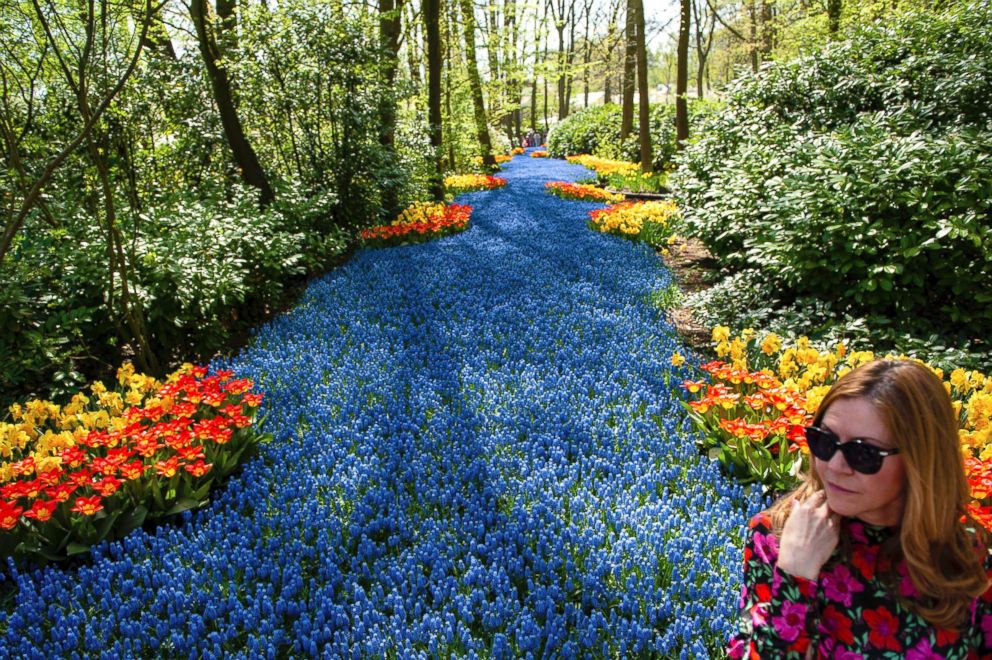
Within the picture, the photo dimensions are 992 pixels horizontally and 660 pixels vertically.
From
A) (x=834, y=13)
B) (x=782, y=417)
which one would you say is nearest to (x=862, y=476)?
(x=782, y=417)

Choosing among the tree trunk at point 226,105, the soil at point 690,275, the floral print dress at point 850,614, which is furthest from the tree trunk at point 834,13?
the floral print dress at point 850,614

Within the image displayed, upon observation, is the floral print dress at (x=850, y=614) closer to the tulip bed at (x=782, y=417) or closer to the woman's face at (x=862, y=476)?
the woman's face at (x=862, y=476)

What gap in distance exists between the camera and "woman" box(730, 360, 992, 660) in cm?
141

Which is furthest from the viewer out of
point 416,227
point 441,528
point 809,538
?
point 416,227

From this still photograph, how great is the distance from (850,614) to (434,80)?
12071 millimetres

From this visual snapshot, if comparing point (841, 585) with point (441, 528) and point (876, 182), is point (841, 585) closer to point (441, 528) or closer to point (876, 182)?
point (441, 528)

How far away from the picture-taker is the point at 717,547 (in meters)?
2.56

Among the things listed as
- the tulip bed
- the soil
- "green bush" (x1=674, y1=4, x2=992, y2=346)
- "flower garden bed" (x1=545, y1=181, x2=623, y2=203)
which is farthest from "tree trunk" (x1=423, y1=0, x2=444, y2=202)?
the tulip bed

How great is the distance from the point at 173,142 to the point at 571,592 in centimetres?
877

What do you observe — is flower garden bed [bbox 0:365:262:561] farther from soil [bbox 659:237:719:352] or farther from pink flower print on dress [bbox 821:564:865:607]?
soil [bbox 659:237:719:352]

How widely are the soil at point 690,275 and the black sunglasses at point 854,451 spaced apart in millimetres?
3594

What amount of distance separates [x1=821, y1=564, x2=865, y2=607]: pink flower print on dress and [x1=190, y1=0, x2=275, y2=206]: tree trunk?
22.9 feet

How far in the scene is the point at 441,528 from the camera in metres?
2.79

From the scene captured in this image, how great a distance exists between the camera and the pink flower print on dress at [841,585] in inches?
62.7
